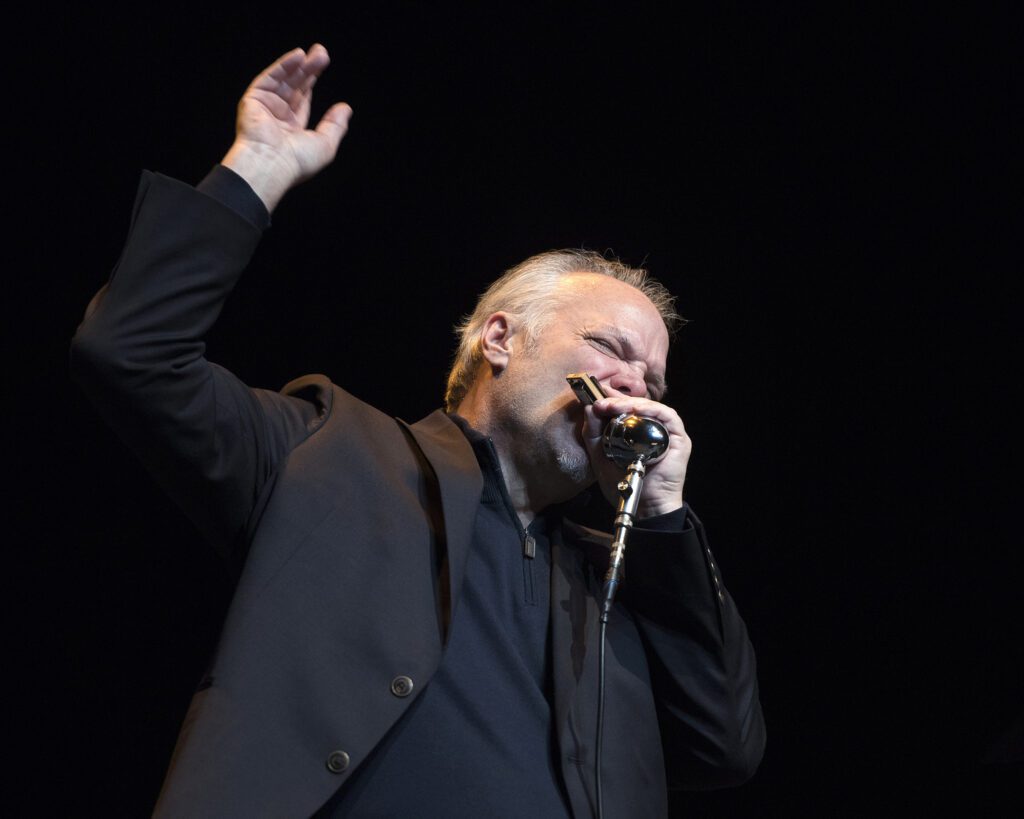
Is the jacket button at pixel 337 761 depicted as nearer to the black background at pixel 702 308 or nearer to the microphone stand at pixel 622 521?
the microphone stand at pixel 622 521

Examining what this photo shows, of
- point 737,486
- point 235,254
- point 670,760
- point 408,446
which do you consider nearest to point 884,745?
point 737,486

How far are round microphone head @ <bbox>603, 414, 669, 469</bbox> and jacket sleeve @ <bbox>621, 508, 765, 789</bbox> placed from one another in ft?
0.41

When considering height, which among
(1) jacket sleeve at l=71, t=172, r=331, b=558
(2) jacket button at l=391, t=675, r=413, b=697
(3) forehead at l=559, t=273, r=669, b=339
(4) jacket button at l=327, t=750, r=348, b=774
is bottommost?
(4) jacket button at l=327, t=750, r=348, b=774

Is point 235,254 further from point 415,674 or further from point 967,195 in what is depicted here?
point 967,195

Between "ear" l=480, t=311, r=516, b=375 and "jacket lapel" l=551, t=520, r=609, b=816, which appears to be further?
"ear" l=480, t=311, r=516, b=375

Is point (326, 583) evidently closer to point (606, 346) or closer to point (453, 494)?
point (453, 494)

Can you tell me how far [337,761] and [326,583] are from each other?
27 cm

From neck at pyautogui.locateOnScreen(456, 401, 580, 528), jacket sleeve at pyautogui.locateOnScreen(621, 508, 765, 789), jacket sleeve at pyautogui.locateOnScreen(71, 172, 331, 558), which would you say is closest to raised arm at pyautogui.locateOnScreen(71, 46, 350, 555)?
jacket sleeve at pyautogui.locateOnScreen(71, 172, 331, 558)

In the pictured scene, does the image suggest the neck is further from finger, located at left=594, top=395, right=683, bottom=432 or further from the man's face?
finger, located at left=594, top=395, right=683, bottom=432

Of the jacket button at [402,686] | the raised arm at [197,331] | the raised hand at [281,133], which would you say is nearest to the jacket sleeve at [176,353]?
the raised arm at [197,331]

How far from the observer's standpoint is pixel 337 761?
4.62ft

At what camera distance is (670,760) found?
1978mm

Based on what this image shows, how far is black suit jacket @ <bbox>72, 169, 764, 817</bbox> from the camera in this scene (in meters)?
1.42

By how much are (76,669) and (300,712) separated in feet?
4.50
